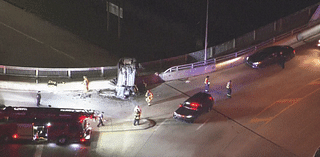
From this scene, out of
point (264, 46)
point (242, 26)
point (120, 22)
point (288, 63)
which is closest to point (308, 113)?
point (288, 63)

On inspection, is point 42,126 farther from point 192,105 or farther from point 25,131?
point 192,105

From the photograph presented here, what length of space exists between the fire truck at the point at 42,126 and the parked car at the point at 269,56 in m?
15.1

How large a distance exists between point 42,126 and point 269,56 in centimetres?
1795

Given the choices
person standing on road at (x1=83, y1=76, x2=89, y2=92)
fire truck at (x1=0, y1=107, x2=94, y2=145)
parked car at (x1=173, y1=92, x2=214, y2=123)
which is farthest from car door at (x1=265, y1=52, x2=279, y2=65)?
fire truck at (x1=0, y1=107, x2=94, y2=145)

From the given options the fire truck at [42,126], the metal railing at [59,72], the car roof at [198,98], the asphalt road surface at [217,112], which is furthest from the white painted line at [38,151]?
the car roof at [198,98]

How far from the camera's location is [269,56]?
3369cm

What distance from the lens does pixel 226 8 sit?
46094mm

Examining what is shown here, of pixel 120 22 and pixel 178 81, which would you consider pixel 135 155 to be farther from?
pixel 120 22

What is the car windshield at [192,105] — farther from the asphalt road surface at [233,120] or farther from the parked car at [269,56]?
the parked car at [269,56]

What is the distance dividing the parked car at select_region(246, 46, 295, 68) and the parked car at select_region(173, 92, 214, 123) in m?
7.59

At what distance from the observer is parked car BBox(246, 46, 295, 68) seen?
33688mm

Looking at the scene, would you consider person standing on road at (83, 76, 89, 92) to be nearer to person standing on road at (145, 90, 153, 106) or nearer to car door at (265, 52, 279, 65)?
person standing on road at (145, 90, 153, 106)

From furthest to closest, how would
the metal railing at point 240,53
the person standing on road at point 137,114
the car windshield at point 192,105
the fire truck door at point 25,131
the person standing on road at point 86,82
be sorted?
the metal railing at point 240,53 → the person standing on road at point 86,82 → the car windshield at point 192,105 → the person standing on road at point 137,114 → the fire truck door at point 25,131

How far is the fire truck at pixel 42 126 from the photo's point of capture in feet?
77.4
